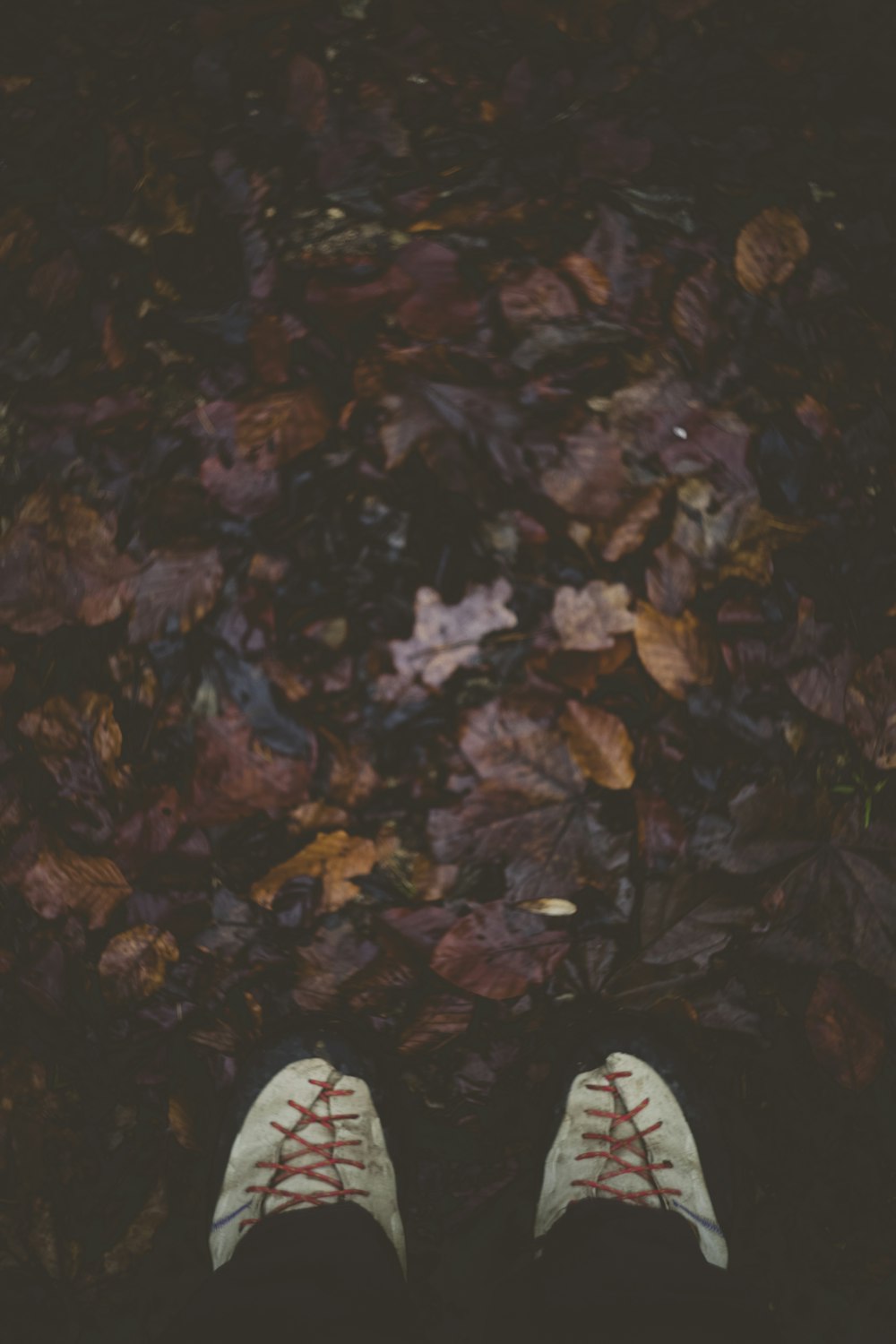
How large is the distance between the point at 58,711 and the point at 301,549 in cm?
50

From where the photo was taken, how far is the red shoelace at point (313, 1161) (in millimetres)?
1437

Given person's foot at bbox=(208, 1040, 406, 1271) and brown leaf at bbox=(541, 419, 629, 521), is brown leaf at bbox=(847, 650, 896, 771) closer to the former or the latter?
brown leaf at bbox=(541, 419, 629, 521)

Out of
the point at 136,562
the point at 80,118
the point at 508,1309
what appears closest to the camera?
the point at 508,1309

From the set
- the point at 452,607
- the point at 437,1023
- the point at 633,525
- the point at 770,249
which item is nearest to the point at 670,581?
the point at 633,525

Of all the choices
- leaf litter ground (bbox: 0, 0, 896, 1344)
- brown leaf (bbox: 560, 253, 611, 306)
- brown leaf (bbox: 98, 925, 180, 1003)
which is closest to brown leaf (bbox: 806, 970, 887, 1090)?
leaf litter ground (bbox: 0, 0, 896, 1344)

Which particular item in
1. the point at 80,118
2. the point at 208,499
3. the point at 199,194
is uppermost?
the point at 80,118

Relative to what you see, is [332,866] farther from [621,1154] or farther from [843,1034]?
[843,1034]

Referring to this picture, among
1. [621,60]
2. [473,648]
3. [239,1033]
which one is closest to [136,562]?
[473,648]

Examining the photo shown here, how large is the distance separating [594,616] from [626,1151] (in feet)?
3.18

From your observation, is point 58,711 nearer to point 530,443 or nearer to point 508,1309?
point 530,443

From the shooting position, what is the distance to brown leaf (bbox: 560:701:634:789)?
4.31 ft

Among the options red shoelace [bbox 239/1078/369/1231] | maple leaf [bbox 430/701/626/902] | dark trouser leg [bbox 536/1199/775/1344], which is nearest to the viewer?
dark trouser leg [bbox 536/1199/775/1344]

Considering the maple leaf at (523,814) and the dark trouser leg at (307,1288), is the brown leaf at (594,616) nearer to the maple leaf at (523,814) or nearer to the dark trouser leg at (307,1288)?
the maple leaf at (523,814)

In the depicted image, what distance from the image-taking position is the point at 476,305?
135cm
